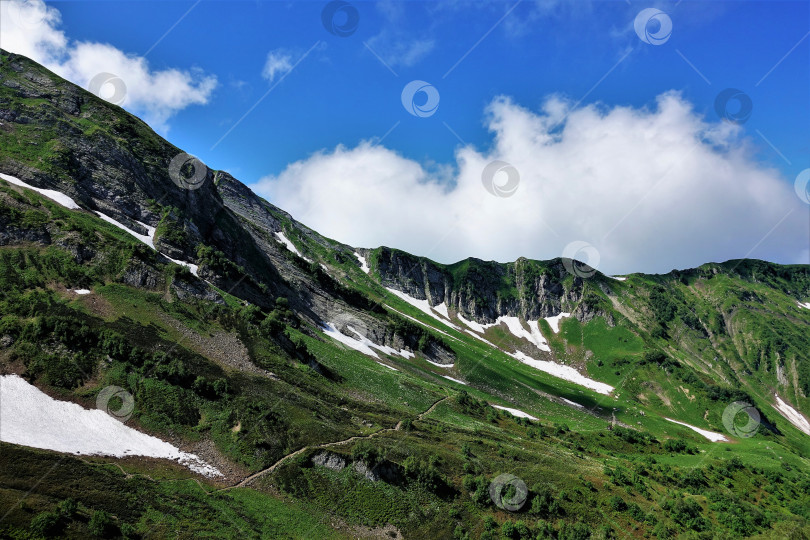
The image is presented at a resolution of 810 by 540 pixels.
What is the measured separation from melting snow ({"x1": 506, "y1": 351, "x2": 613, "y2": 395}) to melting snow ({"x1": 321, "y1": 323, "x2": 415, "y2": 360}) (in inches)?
3328

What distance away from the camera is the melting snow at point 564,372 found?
6398 inches

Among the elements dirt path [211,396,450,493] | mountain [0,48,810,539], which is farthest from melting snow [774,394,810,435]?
dirt path [211,396,450,493]

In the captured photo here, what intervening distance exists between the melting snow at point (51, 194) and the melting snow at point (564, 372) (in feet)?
552

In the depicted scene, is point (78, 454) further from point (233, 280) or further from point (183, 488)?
point (233, 280)

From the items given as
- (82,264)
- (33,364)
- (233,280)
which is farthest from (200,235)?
(33,364)

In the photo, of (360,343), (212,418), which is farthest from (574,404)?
(212,418)

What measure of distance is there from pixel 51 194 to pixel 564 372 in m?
183

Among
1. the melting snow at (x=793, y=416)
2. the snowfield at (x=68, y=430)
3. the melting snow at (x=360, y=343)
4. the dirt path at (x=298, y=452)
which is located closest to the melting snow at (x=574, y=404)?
the melting snow at (x=360, y=343)

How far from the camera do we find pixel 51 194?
241 feet

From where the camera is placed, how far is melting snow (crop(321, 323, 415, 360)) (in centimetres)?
10594

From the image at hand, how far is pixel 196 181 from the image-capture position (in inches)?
4505

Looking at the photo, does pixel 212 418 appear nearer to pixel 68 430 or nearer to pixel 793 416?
pixel 68 430

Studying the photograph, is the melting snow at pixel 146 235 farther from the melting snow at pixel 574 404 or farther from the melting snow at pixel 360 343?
the melting snow at pixel 574 404

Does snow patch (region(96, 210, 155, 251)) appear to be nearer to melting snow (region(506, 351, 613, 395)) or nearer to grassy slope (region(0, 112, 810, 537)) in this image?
grassy slope (region(0, 112, 810, 537))
